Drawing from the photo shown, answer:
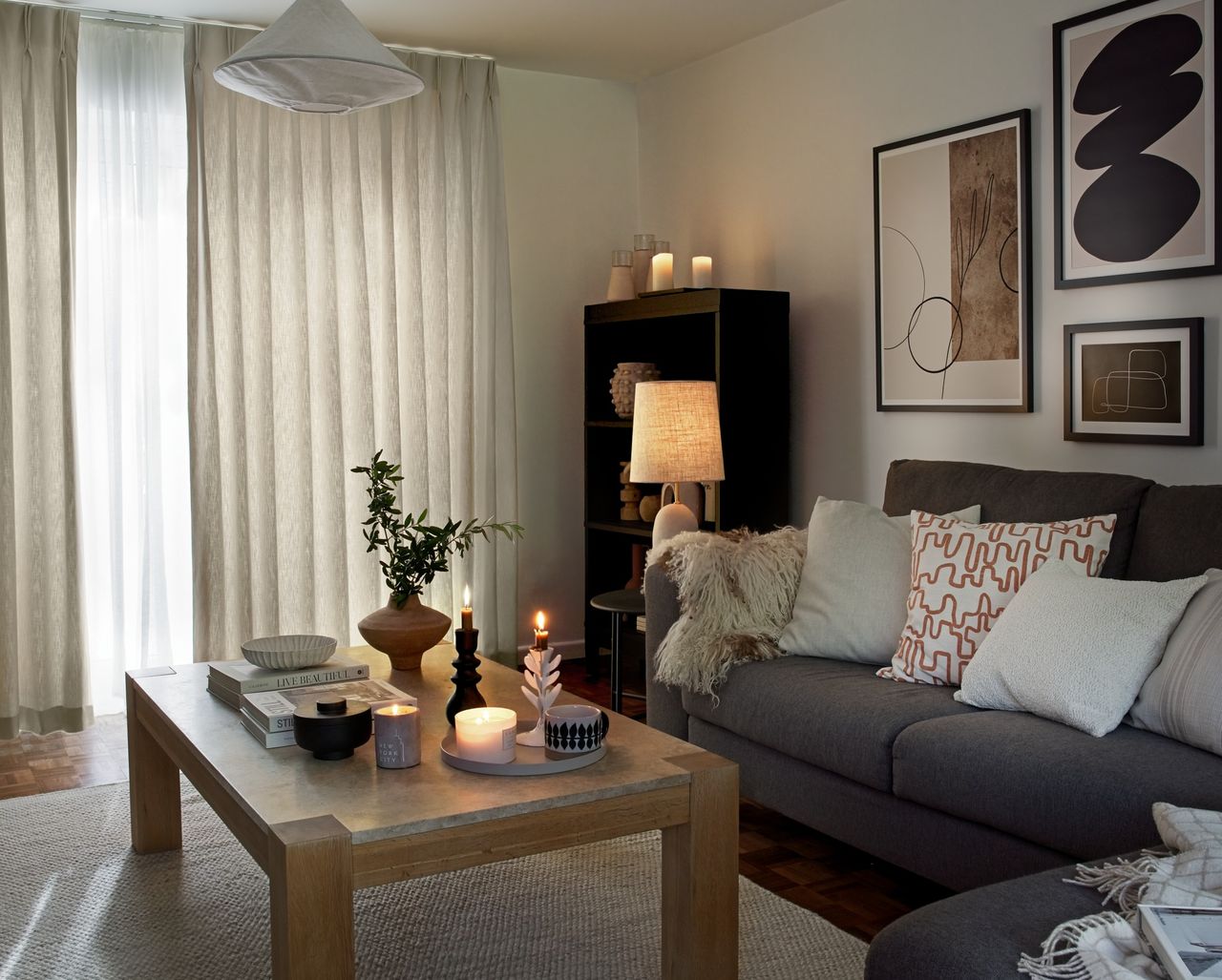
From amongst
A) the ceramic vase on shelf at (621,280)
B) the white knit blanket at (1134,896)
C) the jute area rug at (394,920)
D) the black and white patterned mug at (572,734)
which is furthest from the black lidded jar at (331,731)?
the ceramic vase on shelf at (621,280)

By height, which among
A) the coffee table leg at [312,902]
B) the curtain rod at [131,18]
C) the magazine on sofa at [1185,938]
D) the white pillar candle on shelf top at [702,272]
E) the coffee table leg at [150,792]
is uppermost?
the curtain rod at [131,18]

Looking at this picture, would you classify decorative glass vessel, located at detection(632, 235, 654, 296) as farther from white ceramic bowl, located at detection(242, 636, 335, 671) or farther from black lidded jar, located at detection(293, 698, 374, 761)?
black lidded jar, located at detection(293, 698, 374, 761)

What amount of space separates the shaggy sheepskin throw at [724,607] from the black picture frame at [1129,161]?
1180mm

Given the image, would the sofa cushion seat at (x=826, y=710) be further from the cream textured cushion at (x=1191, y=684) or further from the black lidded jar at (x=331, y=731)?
the black lidded jar at (x=331, y=731)

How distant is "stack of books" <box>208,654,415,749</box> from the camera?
2379 millimetres

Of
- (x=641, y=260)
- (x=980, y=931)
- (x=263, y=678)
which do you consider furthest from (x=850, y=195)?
(x=980, y=931)

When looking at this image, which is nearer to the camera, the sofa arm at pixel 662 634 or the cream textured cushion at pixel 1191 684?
the cream textured cushion at pixel 1191 684

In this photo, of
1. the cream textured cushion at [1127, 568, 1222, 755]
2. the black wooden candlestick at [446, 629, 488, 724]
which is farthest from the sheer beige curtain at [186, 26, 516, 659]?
the cream textured cushion at [1127, 568, 1222, 755]

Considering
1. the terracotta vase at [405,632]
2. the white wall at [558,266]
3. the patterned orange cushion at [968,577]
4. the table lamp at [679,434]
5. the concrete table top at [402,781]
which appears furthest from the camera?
the white wall at [558,266]

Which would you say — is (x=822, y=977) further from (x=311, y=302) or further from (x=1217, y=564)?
(x=311, y=302)

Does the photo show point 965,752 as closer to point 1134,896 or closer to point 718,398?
point 1134,896

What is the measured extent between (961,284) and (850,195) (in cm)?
64

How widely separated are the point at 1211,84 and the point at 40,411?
366 centimetres

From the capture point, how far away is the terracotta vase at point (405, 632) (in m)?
2.98
